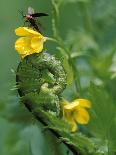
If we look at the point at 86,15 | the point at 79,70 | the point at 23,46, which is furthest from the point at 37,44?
the point at 86,15

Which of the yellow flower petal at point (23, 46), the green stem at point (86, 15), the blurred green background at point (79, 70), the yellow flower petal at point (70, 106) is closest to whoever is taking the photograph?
the yellow flower petal at point (23, 46)

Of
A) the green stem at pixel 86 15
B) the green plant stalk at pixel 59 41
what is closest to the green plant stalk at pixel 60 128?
the green plant stalk at pixel 59 41

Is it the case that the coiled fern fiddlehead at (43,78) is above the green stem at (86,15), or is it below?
above

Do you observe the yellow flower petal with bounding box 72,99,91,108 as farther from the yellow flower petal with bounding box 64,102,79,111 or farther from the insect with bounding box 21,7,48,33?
the insect with bounding box 21,7,48,33

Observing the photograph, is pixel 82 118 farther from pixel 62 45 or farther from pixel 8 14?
pixel 8 14

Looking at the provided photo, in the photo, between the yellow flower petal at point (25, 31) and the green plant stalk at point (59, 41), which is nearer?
the yellow flower petal at point (25, 31)

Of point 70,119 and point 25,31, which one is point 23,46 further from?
point 70,119

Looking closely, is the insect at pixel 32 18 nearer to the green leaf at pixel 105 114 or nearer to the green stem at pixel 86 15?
the green leaf at pixel 105 114

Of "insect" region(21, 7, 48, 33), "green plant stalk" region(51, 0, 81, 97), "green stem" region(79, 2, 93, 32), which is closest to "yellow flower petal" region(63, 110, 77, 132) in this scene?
→ "green plant stalk" region(51, 0, 81, 97)
